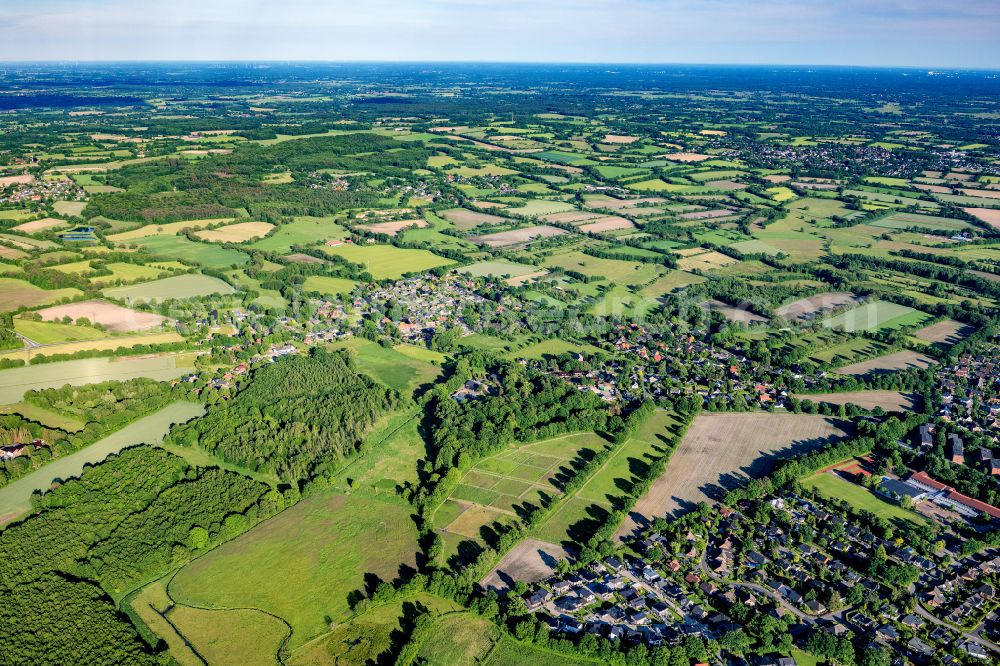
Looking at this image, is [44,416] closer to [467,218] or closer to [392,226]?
[392,226]

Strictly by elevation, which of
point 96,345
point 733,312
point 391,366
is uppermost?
point 733,312

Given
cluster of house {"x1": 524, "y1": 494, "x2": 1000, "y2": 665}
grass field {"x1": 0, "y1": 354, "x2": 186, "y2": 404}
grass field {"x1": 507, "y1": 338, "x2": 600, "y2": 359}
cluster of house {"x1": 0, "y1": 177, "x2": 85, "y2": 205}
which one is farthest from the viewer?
cluster of house {"x1": 0, "y1": 177, "x2": 85, "y2": 205}

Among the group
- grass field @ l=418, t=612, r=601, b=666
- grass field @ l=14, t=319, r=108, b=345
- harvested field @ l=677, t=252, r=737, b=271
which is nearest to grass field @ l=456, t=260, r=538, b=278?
harvested field @ l=677, t=252, r=737, b=271

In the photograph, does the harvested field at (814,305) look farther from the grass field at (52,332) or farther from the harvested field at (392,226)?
the grass field at (52,332)

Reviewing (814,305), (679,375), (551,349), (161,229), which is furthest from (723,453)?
(161,229)

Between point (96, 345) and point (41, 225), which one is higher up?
point (41, 225)

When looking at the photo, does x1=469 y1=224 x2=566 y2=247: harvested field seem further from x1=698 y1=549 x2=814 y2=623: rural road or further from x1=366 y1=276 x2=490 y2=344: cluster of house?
x1=698 y1=549 x2=814 y2=623: rural road

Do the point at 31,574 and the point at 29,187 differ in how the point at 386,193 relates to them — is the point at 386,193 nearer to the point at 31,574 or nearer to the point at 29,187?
the point at 29,187
